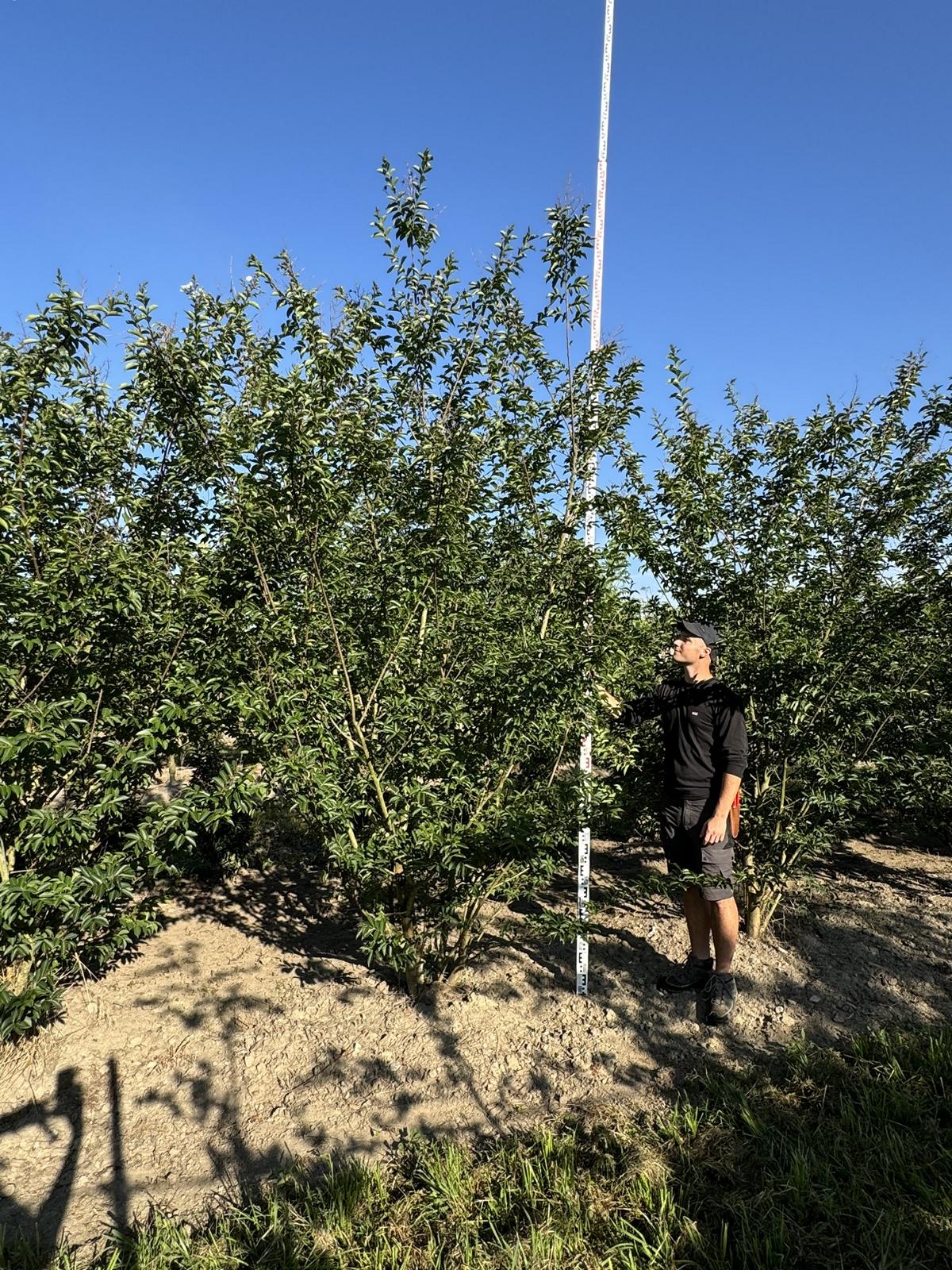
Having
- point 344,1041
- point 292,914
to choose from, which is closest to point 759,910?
point 344,1041

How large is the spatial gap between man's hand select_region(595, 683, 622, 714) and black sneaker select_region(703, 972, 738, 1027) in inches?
61.3

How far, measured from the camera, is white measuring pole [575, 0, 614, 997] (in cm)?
366

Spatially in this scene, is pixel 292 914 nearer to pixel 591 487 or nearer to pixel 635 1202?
pixel 635 1202

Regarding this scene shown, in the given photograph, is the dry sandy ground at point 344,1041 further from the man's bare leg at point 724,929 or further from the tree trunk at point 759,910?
the man's bare leg at point 724,929

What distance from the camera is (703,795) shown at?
3691mm

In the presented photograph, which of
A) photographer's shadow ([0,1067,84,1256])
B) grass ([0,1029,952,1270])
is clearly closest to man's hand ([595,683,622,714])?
grass ([0,1029,952,1270])

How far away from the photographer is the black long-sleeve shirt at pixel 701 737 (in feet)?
11.7

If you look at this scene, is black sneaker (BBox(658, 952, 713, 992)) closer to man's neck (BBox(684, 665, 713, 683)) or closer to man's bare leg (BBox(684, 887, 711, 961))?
man's bare leg (BBox(684, 887, 711, 961))

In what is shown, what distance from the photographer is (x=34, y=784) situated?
3.40 m

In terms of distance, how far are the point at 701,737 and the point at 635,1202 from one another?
2.10 m

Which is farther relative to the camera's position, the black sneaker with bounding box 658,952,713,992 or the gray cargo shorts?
the black sneaker with bounding box 658,952,713,992

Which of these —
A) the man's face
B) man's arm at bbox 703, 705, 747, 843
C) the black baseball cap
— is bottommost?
man's arm at bbox 703, 705, 747, 843

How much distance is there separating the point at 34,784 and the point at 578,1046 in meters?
3.10

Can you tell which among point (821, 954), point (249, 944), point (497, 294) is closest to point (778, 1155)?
point (821, 954)
